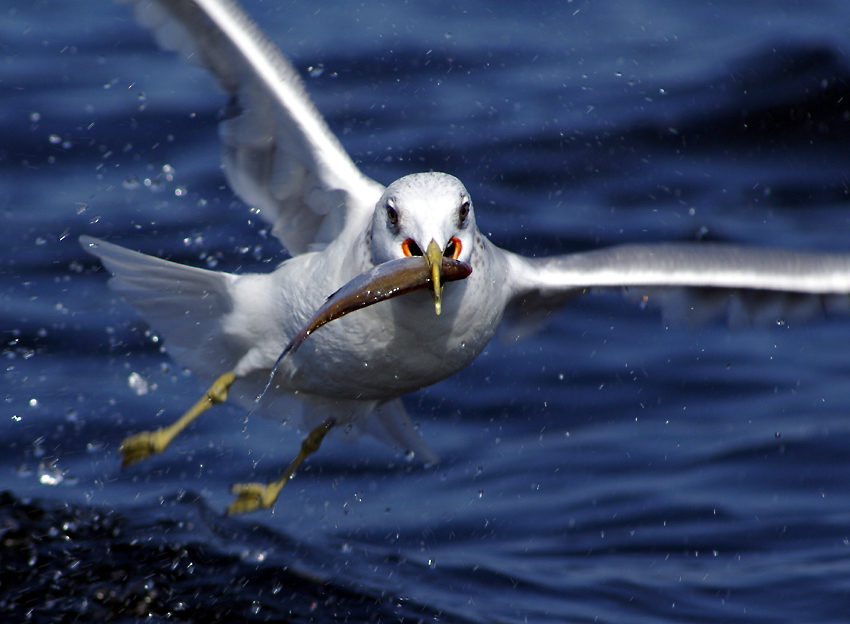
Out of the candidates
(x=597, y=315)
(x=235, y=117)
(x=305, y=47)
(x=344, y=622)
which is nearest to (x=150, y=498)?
(x=344, y=622)

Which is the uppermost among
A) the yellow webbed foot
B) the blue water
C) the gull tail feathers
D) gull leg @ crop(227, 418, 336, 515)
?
the gull tail feathers

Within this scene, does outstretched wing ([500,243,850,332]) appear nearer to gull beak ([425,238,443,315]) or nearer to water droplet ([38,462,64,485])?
gull beak ([425,238,443,315])

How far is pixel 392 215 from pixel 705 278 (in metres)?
1.29

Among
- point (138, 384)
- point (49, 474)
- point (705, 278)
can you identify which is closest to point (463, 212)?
point (705, 278)

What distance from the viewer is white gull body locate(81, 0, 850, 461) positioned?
400 cm

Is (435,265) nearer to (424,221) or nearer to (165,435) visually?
(424,221)

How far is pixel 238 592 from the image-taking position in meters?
4.31

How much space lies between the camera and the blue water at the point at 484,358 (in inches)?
184

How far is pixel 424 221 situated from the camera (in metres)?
3.58

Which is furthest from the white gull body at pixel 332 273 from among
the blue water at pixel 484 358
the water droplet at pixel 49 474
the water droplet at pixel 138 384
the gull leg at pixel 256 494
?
the water droplet at pixel 138 384

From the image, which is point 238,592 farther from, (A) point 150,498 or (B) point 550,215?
(B) point 550,215

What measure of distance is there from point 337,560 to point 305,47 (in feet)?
24.4

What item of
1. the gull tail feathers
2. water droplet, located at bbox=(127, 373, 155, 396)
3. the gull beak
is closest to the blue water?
water droplet, located at bbox=(127, 373, 155, 396)

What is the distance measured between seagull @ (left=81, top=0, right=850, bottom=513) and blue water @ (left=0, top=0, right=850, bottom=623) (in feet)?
1.35
